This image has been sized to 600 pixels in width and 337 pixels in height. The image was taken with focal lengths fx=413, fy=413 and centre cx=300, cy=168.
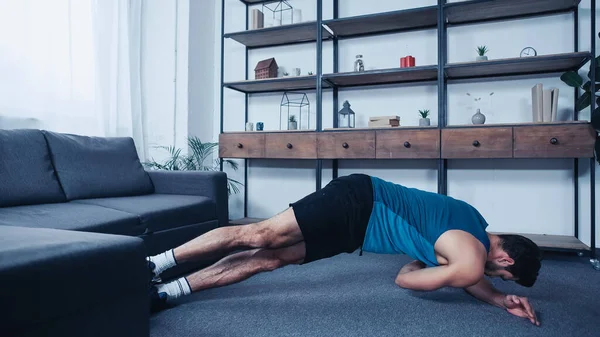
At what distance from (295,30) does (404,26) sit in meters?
0.85

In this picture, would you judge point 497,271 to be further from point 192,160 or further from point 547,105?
point 192,160

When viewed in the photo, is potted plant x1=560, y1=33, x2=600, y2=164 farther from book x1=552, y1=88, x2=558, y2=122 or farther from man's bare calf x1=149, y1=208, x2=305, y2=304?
man's bare calf x1=149, y1=208, x2=305, y2=304

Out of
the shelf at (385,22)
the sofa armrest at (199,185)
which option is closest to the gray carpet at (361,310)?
the sofa armrest at (199,185)

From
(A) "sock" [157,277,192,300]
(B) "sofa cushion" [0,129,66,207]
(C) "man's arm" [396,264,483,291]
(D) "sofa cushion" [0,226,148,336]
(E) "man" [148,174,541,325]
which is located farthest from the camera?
(B) "sofa cushion" [0,129,66,207]

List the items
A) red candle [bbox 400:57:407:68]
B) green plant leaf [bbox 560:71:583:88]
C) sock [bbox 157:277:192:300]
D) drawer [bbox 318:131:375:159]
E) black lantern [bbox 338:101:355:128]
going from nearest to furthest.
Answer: sock [bbox 157:277:192:300], green plant leaf [bbox 560:71:583:88], drawer [bbox 318:131:375:159], red candle [bbox 400:57:407:68], black lantern [bbox 338:101:355:128]

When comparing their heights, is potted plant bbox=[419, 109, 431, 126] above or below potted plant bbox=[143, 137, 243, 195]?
above

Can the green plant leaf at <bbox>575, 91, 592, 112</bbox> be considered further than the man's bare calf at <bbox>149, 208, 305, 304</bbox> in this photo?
Yes

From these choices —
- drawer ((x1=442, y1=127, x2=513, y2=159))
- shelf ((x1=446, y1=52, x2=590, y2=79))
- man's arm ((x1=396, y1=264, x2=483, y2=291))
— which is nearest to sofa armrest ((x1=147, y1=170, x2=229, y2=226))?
man's arm ((x1=396, y1=264, x2=483, y2=291))

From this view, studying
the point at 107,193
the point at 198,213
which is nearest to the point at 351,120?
the point at 198,213

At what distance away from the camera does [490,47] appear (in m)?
3.06

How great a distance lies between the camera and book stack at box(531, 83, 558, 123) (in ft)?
8.65

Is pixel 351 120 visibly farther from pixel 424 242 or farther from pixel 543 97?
pixel 424 242

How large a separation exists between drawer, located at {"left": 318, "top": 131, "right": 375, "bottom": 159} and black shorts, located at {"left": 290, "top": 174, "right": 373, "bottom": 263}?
3.98 feet

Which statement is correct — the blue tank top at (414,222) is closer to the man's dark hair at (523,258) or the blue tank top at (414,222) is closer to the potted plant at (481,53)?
the man's dark hair at (523,258)
